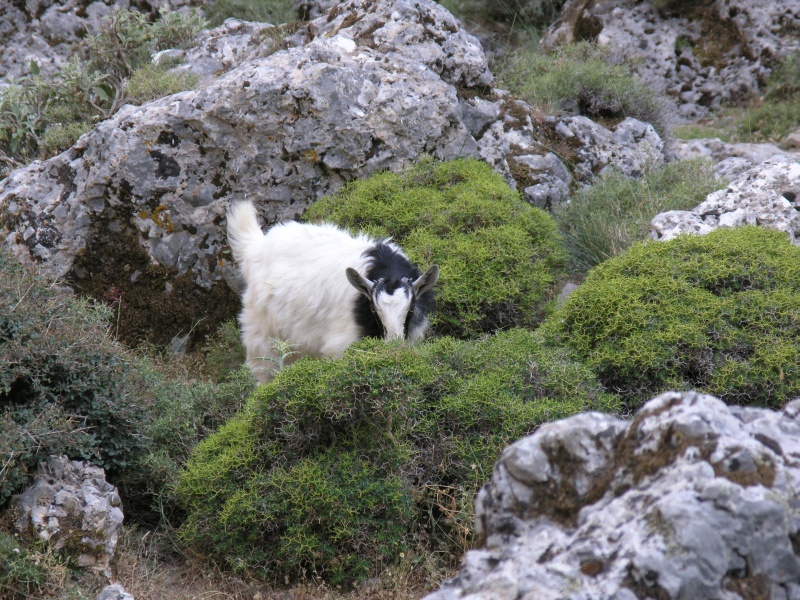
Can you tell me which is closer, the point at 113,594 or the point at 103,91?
the point at 113,594

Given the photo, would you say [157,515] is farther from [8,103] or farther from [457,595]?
[8,103]

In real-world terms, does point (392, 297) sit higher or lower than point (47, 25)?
lower

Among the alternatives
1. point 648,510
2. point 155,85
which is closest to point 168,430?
point 648,510

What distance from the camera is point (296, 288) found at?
20.5 feet

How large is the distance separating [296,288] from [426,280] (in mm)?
1219

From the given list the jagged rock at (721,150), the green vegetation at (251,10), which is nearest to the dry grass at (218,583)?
the jagged rock at (721,150)

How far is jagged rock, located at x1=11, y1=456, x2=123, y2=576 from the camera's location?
13.5 feet

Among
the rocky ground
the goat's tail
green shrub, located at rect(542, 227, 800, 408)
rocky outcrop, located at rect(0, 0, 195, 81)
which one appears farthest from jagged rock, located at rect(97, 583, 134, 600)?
rocky outcrop, located at rect(0, 0, 195, 81)

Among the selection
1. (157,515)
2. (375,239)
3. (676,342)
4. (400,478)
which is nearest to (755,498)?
(400,478)

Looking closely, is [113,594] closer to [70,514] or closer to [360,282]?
[70,514]

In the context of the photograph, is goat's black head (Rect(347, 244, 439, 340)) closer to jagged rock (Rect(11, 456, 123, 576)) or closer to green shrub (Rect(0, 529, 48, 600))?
jagged rock (Rect(11, 456, 123, 576))

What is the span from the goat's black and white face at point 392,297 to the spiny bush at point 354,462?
23.0 inches

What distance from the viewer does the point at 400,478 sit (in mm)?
4469

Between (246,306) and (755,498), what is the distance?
5.28m
